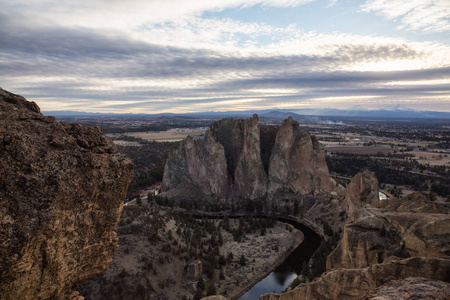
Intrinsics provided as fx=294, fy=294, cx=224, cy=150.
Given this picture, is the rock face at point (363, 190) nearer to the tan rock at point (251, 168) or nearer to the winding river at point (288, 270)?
the winding river at point (288, 270)

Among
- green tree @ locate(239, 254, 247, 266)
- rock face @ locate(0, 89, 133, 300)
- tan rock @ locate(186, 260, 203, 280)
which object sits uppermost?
rock face @ locate(0, 89, 133, 300)

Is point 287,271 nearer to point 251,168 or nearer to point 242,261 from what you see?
point 242,261

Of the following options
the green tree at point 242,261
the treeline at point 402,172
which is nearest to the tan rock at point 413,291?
the green tree at point 242,261

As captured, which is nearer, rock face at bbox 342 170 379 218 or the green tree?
the green tree

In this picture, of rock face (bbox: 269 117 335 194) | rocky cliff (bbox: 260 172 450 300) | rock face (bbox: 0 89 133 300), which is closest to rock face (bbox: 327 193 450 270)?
rocky cliff (bbox: 260 172 450 300)

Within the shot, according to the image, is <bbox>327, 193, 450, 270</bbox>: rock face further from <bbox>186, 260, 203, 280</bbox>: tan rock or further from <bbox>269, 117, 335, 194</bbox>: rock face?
<bbox>269, 117, 335, 194</bbox>: rock face

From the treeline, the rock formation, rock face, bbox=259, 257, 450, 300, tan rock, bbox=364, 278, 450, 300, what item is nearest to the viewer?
tan rock, bbox=364, 278, 450, 300

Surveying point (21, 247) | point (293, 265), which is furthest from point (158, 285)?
point (21, 247)
